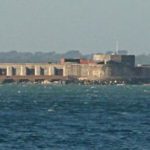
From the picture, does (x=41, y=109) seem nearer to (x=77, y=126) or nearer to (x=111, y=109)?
(x=111, y=109)

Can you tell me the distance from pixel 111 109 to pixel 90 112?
7662 mm

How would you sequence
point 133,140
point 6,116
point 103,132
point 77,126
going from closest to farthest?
point 133,140
point 103,132
point 77,126
point 6,116

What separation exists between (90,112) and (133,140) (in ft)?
109

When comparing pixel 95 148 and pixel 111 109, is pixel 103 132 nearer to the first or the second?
pixel 95 148

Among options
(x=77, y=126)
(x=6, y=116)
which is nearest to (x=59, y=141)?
(x=77, y=126)

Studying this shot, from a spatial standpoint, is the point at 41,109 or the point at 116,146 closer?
the point at 116,146

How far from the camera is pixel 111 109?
111 m

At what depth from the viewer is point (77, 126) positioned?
82.6m

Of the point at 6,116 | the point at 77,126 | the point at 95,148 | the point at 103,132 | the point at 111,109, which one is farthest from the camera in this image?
the point at 111,109

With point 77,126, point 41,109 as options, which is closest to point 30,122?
point 77,126

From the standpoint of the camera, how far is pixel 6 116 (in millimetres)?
95688

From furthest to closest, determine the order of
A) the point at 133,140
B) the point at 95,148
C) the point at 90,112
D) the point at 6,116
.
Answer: the point at 90,112 < the point at 6,116 < the point at 133,140 < the point at 95,148

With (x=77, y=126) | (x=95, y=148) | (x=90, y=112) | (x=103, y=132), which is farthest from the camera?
(x=90, y=112)

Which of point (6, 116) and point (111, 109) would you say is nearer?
point (6, 116)
